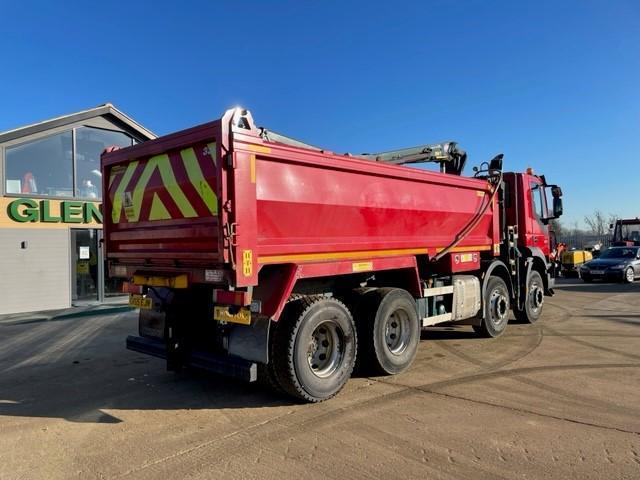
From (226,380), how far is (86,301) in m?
9.84

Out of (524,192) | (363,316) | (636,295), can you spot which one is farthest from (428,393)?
(636,295)

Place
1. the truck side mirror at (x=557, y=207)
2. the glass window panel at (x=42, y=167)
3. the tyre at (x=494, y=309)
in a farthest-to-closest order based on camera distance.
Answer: the glass window panel at (x=42, y=167)
the truck side mirror at (x=557, y=207)
the tyre at (x=494, y=309)

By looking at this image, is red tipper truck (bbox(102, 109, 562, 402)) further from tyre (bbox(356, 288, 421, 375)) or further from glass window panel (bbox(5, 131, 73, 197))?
glass window panel (bbox(5, 131, 73, 197))

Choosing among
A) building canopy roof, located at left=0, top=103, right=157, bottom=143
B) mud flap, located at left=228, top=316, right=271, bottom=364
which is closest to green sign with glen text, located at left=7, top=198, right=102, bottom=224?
building canopy roof, located at left=0, top=103, right=157, bottom=143

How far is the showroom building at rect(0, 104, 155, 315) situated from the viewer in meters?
13.1

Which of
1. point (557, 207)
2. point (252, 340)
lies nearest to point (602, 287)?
point (557, 207)

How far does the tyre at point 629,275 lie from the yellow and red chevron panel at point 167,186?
1989 cm

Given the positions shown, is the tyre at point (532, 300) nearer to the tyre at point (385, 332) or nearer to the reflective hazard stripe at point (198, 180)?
the tyre at point (385, 332)

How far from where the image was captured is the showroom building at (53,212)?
13.1m

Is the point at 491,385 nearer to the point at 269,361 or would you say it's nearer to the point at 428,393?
the point at 428,393

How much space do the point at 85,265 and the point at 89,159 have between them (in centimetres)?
310

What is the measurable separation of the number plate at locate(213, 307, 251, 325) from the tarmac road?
0.94 m

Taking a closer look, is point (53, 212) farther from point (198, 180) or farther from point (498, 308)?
point (498, 308)

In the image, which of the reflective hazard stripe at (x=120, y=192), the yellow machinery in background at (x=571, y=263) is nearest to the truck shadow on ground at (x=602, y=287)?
the yellow machinery in background at (x=571, y=263)
